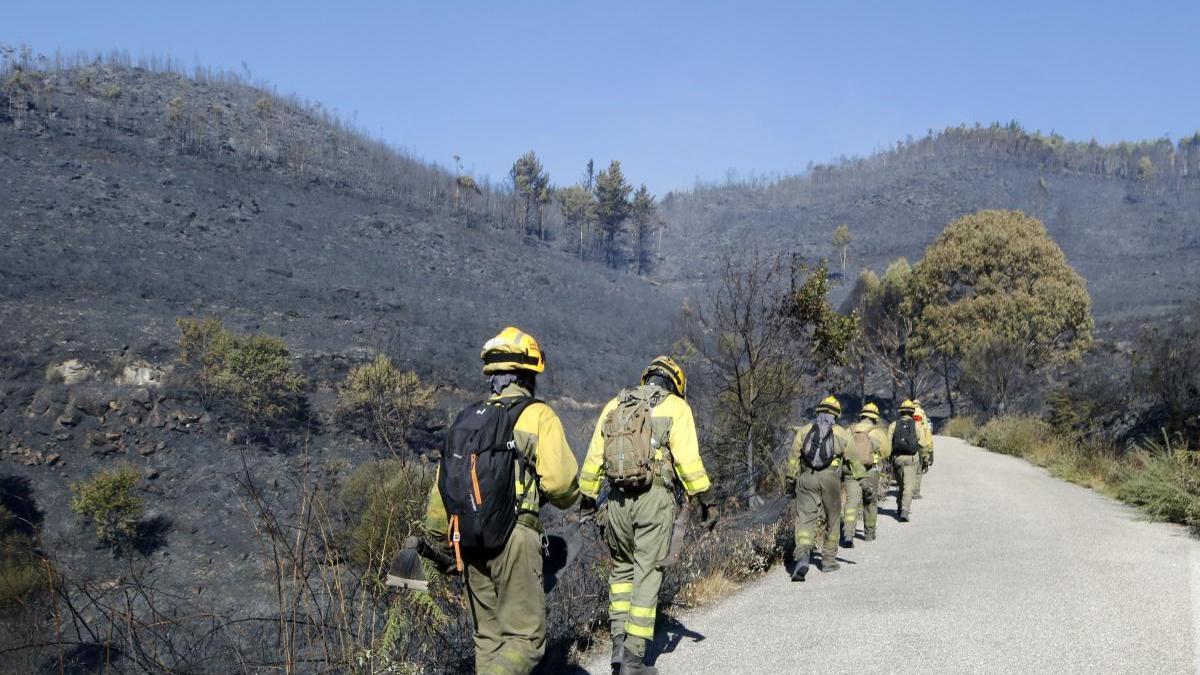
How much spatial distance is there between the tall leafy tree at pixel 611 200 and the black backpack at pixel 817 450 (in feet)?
324

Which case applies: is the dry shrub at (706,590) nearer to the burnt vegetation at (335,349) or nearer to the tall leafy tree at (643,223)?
the burnt vegetation at (335,349)

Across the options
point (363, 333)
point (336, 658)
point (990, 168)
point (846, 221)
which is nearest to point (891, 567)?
point (336, 658)

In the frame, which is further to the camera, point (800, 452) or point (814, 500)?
point (800, 452)

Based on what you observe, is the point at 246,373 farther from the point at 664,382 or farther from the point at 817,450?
the point at 664,382

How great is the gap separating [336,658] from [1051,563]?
21.2 feet

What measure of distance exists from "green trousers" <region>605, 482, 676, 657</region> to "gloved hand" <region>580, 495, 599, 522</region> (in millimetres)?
111

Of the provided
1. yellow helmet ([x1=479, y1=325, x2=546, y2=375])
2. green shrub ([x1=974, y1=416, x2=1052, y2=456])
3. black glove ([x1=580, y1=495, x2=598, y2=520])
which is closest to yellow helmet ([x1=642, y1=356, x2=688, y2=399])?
black glove ([x1=580, y1=495, x2=598, y2=520])

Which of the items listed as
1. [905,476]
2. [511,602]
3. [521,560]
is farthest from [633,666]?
[905,476]

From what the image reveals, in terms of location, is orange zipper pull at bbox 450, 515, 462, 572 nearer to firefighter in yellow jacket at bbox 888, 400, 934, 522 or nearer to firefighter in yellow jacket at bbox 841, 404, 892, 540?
firefighter in yellow jacket at bbox 841, 404, 892, 540

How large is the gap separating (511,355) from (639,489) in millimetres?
1290

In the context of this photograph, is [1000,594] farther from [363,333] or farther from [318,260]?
[318,260]

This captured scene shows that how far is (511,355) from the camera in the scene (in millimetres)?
3916

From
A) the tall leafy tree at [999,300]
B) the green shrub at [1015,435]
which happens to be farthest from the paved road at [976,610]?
the tall leafy tree at [999,300]

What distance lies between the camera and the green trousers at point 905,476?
433 inches
